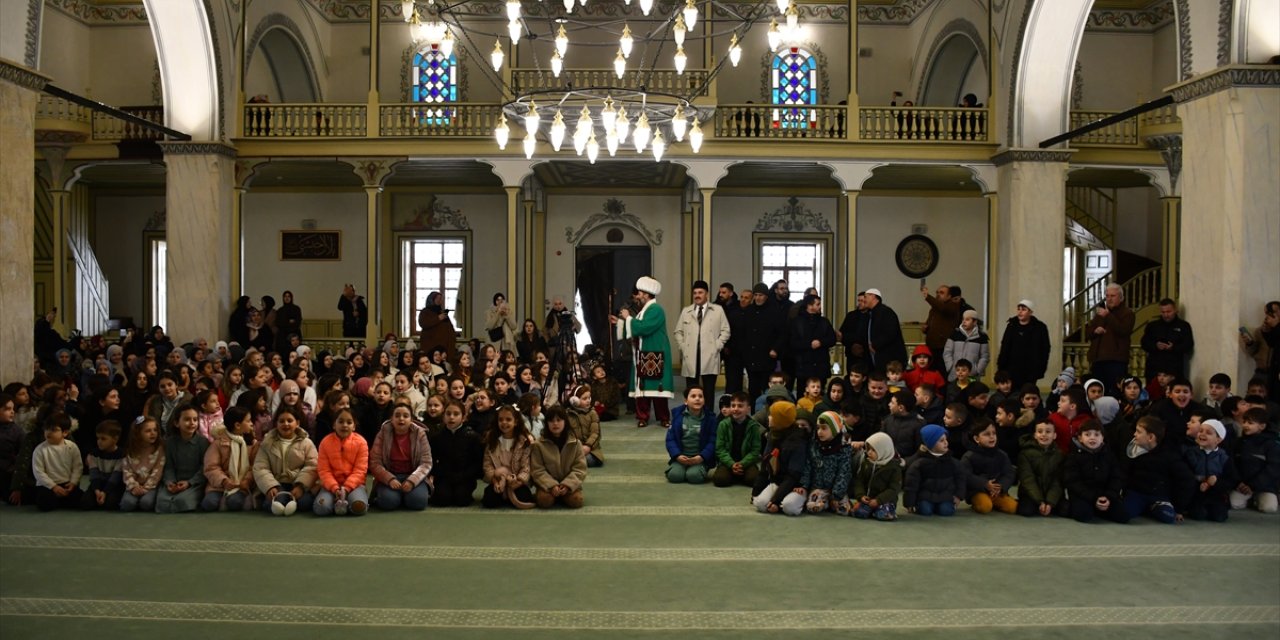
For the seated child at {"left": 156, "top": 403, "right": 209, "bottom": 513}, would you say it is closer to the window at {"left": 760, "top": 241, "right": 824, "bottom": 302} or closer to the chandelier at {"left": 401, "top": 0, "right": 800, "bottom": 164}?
the chandelier at {"left": 401, "top": 0, "right": 800, "bottom": 164}

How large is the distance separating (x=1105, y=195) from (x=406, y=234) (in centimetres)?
1180

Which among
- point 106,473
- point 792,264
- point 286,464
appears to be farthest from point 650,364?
point 792,264

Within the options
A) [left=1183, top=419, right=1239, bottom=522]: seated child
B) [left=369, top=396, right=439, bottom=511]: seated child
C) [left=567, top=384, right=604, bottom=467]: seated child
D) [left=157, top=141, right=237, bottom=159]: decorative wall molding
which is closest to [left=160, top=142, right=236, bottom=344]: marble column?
[left=157, top=141, right=237, bottom=159]: decorative wall molding

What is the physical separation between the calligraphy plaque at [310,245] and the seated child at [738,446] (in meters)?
12.6

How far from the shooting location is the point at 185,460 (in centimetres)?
716

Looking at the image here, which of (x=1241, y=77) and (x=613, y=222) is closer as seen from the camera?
(x=1241, y=77)

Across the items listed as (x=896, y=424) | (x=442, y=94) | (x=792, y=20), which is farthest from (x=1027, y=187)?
(x=442, y=94)

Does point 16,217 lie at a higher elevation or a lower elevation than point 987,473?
higher

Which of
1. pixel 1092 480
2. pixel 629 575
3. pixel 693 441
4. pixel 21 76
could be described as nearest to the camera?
pixel 629 575

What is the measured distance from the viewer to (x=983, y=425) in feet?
23.8

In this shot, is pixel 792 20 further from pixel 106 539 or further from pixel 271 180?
pixel 271 180

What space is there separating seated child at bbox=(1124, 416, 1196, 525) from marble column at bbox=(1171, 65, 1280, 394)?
271 cm

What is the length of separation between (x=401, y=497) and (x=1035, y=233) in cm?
998

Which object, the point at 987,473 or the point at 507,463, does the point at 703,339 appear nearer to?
the point at 507,463
